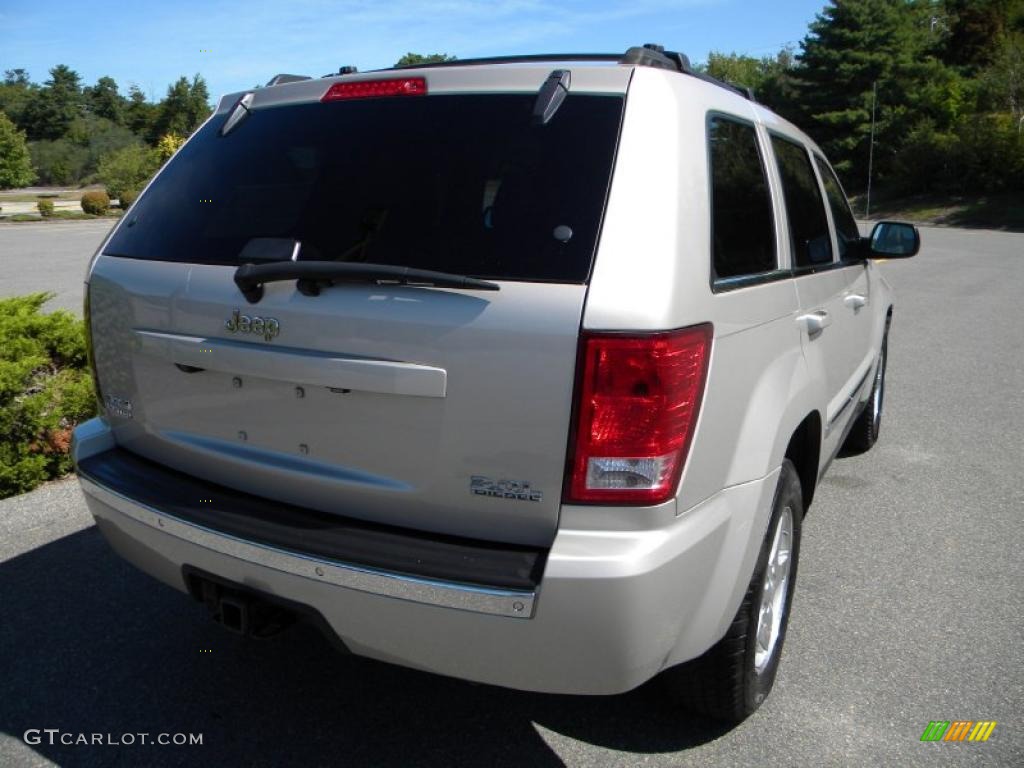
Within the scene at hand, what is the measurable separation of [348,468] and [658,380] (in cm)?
84

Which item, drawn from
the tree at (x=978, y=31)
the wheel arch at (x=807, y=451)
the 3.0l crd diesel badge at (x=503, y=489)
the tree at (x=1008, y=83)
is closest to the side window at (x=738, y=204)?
the wheel arch at (x=807, y=451)

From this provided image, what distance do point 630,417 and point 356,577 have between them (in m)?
0.77

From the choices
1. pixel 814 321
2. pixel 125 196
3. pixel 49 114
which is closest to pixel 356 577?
pixel 814 321

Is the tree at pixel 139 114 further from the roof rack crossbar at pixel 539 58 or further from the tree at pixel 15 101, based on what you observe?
the roof rack crossbar at pixel 539 58

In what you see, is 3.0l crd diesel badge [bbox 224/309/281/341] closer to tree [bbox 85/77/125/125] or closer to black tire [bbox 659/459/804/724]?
black tire [bbox 659/459/804/724]

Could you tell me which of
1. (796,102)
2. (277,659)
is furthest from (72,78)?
(277,659)

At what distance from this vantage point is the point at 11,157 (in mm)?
49031

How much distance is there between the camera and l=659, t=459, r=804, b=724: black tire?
252 centimetres

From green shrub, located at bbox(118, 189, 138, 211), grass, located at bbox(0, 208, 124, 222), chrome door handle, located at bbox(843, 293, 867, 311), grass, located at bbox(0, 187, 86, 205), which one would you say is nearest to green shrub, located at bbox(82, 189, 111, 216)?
grass, located at bbox(0, 208, 124, 222)

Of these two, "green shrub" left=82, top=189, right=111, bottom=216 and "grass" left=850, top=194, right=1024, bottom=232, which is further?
"green shrub" left=82, top=189, right=111, bottom=216

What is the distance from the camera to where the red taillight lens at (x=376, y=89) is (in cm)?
253

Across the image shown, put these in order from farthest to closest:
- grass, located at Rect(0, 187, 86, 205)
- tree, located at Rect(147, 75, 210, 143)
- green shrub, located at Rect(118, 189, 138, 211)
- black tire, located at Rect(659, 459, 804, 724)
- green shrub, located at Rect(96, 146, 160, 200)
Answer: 1. tree, located at Rect(147, 75, 210, 143)
2. grass, located at Rect(0, 187, 86, 205)
3. green shrub, located at Rect(96, 146, 160, 200)
4. green shrub, located at Rect(118, 189, 138, 211)
5. black tire, located at Rect(659, 459, 804, 724)

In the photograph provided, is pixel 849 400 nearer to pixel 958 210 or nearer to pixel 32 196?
pixel 958 210

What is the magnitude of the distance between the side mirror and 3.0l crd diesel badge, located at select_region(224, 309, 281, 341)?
3.22 m
